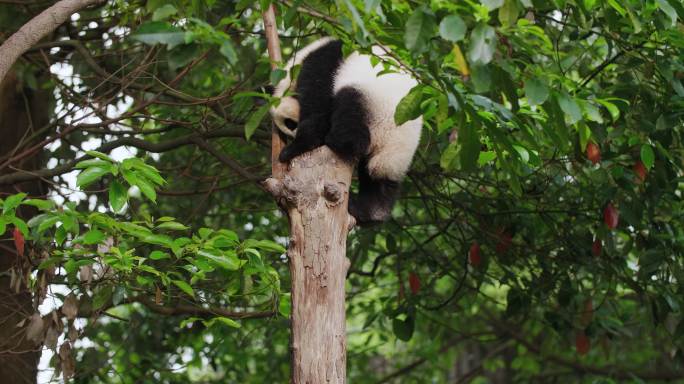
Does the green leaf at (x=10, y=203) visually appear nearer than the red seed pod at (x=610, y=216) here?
Yes

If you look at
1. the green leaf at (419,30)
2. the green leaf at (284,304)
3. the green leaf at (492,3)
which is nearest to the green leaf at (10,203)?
the green leaf at (284,304)

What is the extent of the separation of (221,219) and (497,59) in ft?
13.5

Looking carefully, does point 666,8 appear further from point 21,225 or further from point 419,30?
point 21,225

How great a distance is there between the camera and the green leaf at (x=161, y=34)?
2520mm

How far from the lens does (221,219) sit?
6.74 m

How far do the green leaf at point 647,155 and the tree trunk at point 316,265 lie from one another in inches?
70.4

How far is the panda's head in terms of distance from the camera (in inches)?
171

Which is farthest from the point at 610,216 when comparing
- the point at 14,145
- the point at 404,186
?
the point at 14,145

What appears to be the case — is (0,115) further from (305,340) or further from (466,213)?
(305,340)

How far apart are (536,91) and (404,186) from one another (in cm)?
307

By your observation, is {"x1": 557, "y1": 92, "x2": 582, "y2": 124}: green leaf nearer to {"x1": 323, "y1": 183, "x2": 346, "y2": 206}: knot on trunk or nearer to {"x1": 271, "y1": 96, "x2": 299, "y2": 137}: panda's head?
{"x1": 323, "y1": 183, "x2": 346, "y2": 206}: knot on trunk

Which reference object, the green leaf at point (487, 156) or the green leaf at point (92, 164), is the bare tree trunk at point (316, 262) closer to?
the green leaf at point (92, 164)

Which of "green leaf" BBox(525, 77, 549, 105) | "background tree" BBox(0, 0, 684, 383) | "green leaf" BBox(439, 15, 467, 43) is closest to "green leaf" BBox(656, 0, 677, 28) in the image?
"background tree" BBox(0, 0, 684, 383)

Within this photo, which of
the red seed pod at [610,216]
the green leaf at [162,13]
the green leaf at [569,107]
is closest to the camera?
the green leaf at [162,13]
